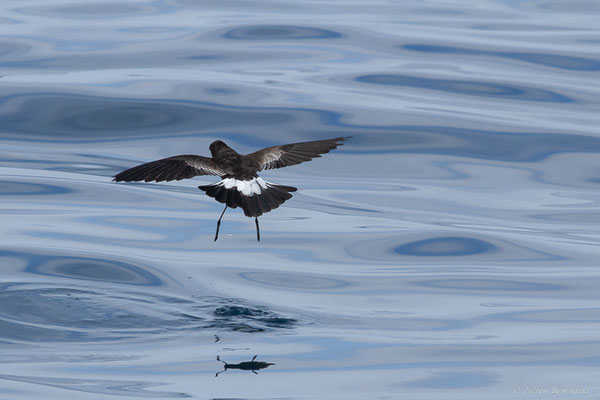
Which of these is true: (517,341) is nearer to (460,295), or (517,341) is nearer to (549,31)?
(460,295)

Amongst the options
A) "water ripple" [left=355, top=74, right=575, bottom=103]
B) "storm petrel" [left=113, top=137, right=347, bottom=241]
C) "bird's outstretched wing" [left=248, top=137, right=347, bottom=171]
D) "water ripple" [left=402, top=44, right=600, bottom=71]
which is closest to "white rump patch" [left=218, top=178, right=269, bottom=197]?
"storm petrel" [left=113, top=137, right=347, bottom=241]

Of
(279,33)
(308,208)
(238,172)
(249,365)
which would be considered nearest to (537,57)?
(279,33)

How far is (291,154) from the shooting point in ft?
24.8

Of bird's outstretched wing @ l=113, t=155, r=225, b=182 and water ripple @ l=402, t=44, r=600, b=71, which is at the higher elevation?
bird's outstretched wing @ l=113, t=155, r=225, b=182

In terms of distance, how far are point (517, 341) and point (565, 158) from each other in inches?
212

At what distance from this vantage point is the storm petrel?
21.9ft

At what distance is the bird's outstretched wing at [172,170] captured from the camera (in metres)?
6.77

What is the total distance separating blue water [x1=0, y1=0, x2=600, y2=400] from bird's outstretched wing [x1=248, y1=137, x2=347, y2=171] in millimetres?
881

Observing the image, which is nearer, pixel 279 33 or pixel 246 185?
pixel 246 185

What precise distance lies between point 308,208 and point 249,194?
369 cm

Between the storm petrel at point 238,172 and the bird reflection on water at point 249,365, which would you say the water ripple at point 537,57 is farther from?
the bird reflection on water at point 249,365

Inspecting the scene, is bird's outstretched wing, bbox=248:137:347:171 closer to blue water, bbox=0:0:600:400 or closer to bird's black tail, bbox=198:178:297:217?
bird's black tail, bbox=198:178:297:217

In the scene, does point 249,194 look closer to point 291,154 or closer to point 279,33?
point 291,154

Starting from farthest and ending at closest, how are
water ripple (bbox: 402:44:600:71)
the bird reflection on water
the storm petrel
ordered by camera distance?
water ripple (bbox: 402:44:600:71) → the storm petrel → the bird reflection on water
